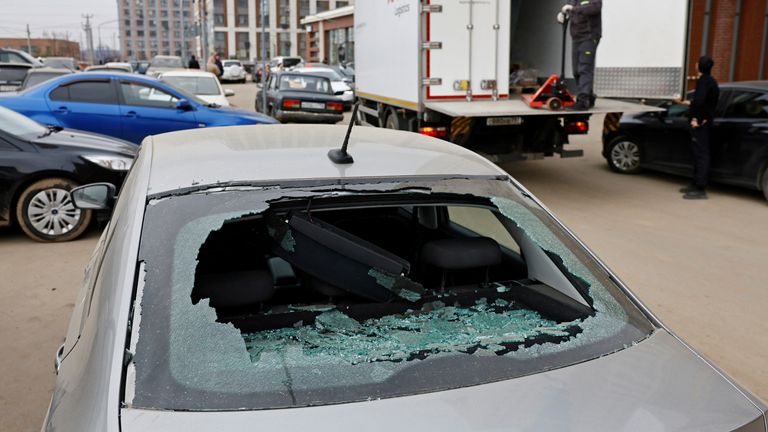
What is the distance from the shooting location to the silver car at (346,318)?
1.67 meters

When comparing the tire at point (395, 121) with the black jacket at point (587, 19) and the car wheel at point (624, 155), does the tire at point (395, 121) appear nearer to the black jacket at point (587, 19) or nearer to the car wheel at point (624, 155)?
the black jacket at point (587, 19)

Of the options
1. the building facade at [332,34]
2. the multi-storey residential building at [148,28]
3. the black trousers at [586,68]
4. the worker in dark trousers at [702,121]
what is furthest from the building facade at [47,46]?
the worker in dark trousers at [702,121]

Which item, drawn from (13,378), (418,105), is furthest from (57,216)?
(418,105)

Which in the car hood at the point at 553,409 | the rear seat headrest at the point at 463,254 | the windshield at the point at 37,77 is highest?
the windshield at the point at 37,77

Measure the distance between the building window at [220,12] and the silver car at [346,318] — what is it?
329ft

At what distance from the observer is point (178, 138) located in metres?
3.08

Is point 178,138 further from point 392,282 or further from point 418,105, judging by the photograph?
point 418,105

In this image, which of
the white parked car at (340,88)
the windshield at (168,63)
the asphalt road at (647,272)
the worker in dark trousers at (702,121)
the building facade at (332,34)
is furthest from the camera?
the building facade at (332,34)

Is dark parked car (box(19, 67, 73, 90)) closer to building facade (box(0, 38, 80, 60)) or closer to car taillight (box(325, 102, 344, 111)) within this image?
car taillight (box(325, 102, 344, 111))

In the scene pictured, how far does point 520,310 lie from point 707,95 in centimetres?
826

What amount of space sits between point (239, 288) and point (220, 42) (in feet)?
333

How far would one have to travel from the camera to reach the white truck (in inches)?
387

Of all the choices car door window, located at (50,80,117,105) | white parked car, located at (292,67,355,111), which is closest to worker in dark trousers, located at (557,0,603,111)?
car door window, located at (50,80,117,105)

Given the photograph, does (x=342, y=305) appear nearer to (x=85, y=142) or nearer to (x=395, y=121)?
(x=85, y=142)
